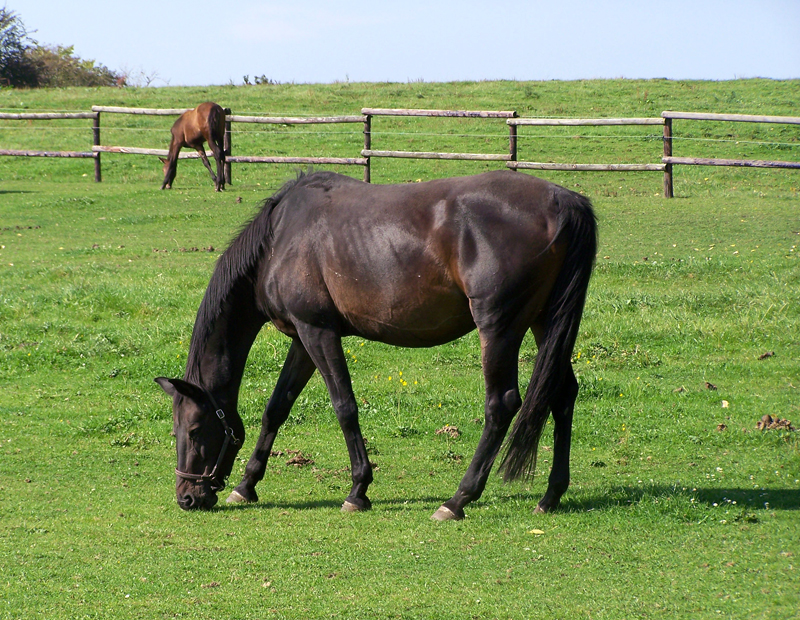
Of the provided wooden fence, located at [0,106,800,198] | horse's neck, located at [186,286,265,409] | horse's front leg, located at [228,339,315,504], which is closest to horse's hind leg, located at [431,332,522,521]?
horse's front leg, located at [228,339,315,504]

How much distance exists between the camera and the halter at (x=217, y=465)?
5110mm

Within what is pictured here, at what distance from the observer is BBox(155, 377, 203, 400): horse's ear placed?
499 cm

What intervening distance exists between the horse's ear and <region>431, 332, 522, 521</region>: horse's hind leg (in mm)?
1596

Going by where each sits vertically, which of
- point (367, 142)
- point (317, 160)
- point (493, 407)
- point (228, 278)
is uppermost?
point (367, 142)

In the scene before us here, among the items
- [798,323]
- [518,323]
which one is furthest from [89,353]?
[798,323]

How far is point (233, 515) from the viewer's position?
5.08 metres

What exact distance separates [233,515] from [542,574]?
6.55 ft

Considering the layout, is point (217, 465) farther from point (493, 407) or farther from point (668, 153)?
point (668, 153)

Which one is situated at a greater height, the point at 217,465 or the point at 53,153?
the point at 53,153

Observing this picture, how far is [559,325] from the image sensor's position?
4.68 metres

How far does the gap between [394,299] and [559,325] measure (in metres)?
0.96

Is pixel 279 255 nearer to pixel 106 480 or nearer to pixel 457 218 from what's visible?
pixel 457 218

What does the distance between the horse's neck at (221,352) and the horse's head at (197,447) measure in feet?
0.42

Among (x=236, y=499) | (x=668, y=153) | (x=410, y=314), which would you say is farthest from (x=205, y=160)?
(x=410, y=314)
